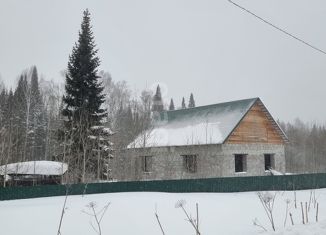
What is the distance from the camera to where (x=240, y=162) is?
93.2 feet

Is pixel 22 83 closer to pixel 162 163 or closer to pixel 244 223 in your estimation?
pixel 162 163

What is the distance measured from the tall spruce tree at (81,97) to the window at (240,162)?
414 inches

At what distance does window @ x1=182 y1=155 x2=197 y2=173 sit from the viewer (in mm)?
26703

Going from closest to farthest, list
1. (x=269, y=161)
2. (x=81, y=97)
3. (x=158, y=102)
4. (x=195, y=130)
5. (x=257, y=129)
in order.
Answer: (x=81, y=97) → (x=257, y=129) → (x=195, y=130) → (x=269, y=161) → (x=158, y=102)

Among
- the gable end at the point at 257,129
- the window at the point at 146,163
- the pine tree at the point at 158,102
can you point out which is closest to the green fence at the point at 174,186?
the gable end at the point at 257,129

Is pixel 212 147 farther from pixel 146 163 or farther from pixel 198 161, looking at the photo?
pixel 146 163

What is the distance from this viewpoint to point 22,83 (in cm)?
5169

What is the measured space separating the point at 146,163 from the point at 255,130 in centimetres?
889

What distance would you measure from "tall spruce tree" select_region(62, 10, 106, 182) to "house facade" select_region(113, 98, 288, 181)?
14.9ft

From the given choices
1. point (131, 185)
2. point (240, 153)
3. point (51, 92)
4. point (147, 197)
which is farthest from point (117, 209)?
point (51, 92)

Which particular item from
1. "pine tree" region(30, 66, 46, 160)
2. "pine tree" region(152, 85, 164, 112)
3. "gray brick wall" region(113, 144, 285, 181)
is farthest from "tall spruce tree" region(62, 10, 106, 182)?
"pine tree" region(152, 85, 164, 112)

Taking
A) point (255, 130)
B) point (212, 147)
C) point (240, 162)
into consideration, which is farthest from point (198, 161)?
point (255, 130)

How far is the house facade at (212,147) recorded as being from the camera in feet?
84.3

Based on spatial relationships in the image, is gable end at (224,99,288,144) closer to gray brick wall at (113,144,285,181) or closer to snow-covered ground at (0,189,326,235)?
gray brick wall at (113,144,285,181)
